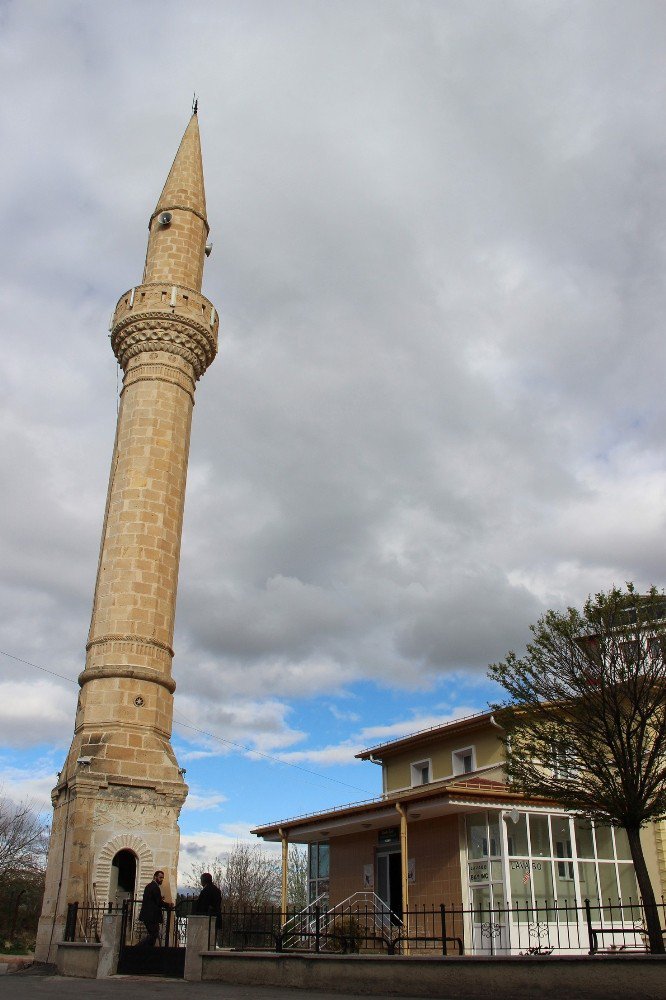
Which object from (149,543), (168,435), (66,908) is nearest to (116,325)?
(168,435)

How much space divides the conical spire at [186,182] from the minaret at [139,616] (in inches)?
5.3

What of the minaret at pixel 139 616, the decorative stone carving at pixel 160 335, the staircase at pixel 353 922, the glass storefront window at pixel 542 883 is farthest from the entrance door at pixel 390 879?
the decorative stone carving at pixel 160 335

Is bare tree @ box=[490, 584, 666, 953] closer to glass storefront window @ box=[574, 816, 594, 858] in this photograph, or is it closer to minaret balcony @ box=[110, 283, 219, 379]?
glass storefront window @ box=[574, 816, 594, 858]

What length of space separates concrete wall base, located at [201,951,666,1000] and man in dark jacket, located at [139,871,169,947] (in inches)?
64.9

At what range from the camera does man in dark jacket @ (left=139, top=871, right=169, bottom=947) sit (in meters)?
14.2

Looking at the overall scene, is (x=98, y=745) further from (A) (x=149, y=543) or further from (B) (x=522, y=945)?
(B) (x=522, y=945)

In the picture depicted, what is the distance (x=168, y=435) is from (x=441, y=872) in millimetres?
13065

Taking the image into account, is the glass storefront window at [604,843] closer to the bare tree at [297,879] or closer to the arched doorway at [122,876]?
the arched doorway at [122,876]

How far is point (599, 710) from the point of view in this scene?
15.1 meters

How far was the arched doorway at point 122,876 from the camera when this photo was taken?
17.1 m

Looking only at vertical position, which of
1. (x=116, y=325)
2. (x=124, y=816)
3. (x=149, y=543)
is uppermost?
(x=116, y=325)

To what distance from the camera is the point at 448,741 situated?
82.8 ft

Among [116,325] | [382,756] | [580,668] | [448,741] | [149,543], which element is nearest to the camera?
[580,668]

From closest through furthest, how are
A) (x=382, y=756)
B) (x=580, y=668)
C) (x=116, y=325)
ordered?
(x=580, y=668) < (x=116, y=325) < (x=382, y=756)
